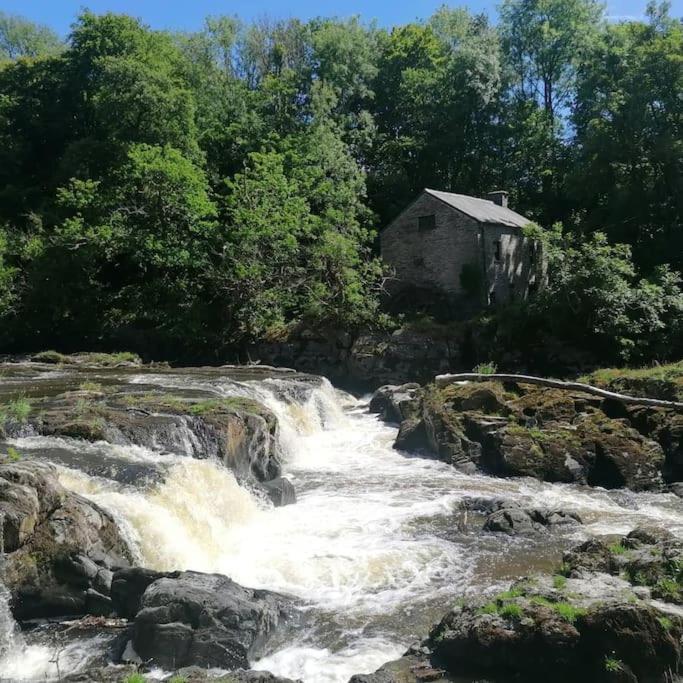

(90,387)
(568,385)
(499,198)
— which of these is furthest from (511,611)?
(499,198)

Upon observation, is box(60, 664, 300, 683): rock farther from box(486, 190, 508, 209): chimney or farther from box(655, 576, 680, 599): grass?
box(486, 190, 508, 209): chimney

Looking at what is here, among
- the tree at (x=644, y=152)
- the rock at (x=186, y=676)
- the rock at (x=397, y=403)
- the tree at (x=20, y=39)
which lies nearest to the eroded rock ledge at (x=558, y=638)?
the rock at (x=186, y=676)

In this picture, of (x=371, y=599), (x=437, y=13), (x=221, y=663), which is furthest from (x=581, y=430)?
(x=437, y=13)

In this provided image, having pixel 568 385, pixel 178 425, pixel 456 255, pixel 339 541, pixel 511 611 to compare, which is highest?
pixel 456 255

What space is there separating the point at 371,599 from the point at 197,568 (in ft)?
9.78

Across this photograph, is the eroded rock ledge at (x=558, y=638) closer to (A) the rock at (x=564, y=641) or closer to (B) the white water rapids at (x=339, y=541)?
(A) the rock at (x=564, y=641)

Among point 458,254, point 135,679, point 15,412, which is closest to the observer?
point 135,679

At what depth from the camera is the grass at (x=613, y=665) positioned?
303 inches

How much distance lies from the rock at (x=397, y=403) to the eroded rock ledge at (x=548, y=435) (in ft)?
3.80

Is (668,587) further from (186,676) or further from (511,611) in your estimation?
(186,676)

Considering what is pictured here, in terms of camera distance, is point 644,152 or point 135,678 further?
point 644,152

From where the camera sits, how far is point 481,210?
3750 cm

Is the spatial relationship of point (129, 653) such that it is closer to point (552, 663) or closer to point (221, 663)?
point (221, 663)

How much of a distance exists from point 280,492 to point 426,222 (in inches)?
947
